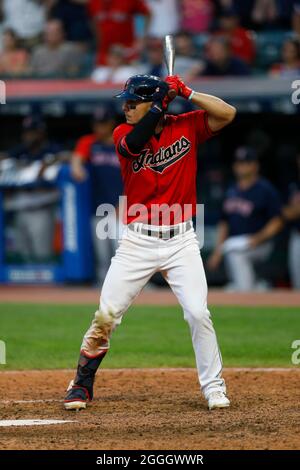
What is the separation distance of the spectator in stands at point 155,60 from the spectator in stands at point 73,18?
167 centimetres

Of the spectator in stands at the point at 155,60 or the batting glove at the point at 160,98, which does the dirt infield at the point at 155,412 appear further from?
the spectator in stands at the point at 155,60

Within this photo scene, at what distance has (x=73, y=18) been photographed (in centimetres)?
1430

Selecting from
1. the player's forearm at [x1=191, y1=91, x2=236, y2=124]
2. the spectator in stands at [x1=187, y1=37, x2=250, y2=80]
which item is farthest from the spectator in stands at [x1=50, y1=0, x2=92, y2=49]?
the player's forearm at [x1=191, y1=91, x2=236, y2=124]

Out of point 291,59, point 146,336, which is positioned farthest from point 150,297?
point 291,59

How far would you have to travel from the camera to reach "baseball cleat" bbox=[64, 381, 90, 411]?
5.61 meters

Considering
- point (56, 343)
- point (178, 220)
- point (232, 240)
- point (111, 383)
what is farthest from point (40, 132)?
point (178, 220)

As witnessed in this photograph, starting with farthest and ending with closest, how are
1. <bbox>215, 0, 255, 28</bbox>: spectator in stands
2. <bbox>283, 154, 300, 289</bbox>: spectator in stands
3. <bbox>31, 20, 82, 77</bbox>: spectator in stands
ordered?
<bbox>215, 0, 255, 28</bbox>: spectator in stands → <bbox>31, 20, 82, 77</bbox>: spectator in stands → <bbox>283, 154, 300, 289</bbox>: spectator in stands

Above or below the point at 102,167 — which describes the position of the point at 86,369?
below

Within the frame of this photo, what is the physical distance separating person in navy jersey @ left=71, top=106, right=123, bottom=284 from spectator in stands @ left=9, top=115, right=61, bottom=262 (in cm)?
56

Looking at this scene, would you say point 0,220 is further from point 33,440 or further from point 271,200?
point 33,440

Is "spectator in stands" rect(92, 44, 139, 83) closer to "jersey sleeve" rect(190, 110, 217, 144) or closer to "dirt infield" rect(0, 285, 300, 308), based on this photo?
"dirt infield" rect(0, 285, 300, 308)

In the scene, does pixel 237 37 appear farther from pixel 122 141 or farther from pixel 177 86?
pixel 122 141

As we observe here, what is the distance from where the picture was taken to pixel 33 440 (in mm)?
4789

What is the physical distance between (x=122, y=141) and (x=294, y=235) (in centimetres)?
649
